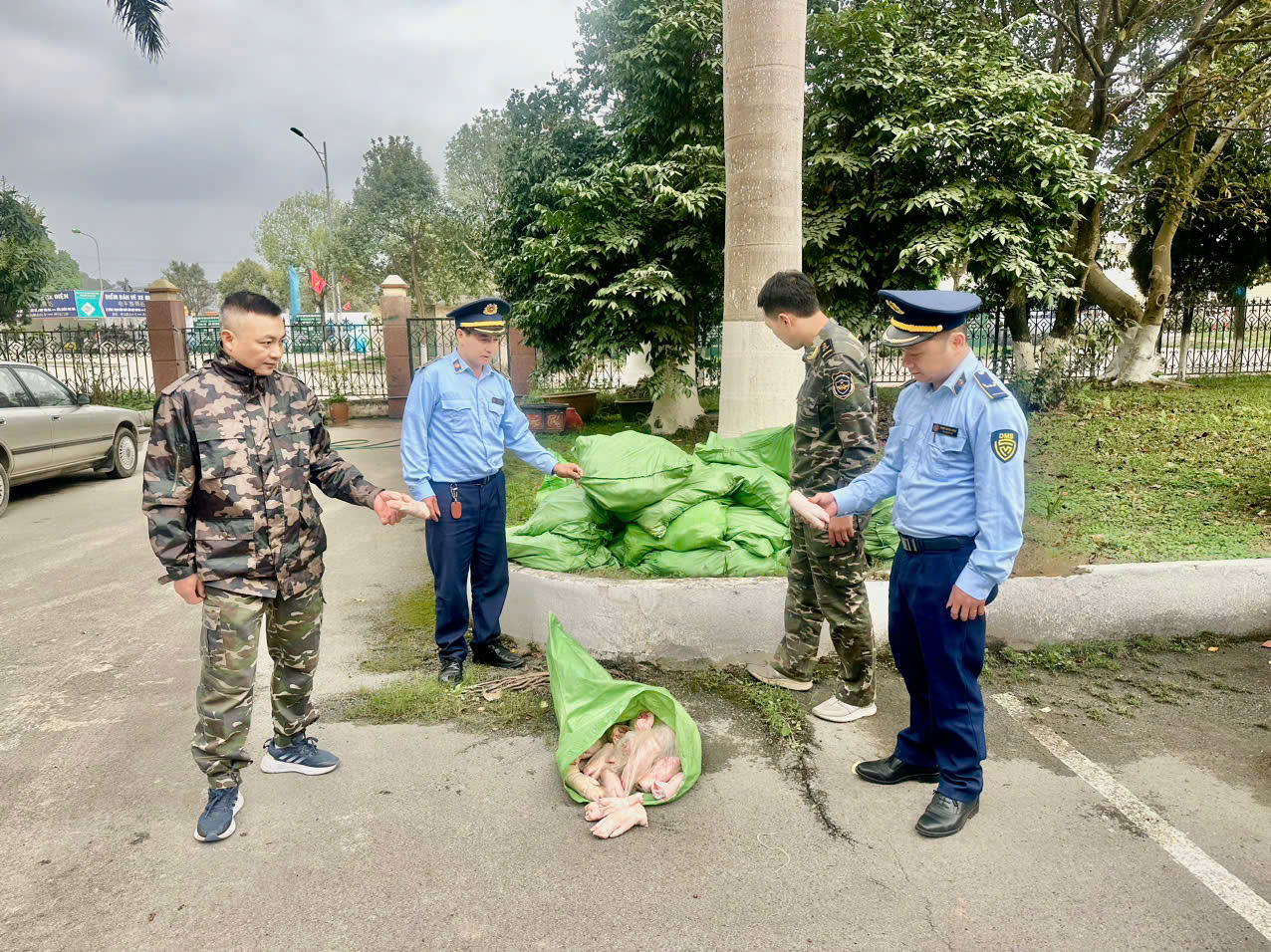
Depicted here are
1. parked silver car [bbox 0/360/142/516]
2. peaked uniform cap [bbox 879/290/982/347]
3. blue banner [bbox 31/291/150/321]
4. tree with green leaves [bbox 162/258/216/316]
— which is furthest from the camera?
tree with green leaves [bbox 162/258/216/316]

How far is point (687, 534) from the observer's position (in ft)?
15.3

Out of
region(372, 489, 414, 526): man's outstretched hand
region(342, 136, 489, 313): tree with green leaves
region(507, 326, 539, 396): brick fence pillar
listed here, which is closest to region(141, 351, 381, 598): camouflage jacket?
region(372, 489, 414, 526): man's outstretched hand

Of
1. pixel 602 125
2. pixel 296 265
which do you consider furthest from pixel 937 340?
pixel 296 265

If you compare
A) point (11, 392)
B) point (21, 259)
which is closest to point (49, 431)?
point (11, 392)

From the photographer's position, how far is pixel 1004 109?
925 centimetres

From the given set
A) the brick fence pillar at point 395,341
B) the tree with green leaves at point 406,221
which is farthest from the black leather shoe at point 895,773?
the tree with green leaves at point 406,221

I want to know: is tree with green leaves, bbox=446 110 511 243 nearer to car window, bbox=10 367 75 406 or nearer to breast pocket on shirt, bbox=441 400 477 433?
car window, bbox=10 367 75 406

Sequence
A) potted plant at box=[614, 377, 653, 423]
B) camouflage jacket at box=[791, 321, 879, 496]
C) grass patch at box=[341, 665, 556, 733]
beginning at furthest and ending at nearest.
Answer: potted plant at box=[614, 377, 653, 423] < grass patch at box=[341, 665, 556, 733] < camouflage jacket at box=[791, 321, 879, 496]

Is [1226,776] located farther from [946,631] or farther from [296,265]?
[296,265]

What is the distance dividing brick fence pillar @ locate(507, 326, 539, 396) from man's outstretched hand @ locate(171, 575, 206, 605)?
514 inches

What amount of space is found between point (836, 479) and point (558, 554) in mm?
1743

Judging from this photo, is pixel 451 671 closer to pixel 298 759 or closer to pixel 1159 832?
pixel 298 759

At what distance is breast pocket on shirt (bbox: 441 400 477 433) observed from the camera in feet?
13.4

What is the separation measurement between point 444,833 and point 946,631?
1.88 meters
